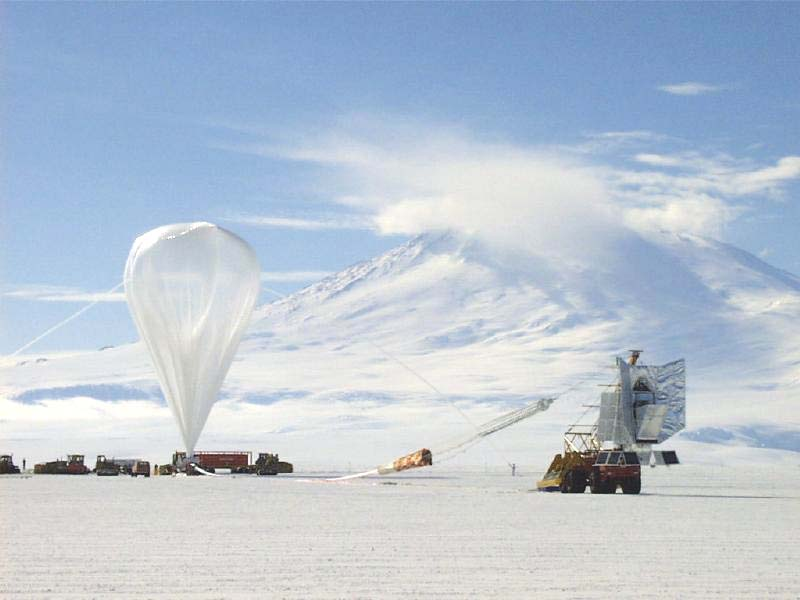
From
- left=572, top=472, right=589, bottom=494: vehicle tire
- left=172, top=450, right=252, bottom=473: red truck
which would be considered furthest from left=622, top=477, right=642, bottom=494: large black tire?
left=172, top=450, right=252, bottom=473: red truck

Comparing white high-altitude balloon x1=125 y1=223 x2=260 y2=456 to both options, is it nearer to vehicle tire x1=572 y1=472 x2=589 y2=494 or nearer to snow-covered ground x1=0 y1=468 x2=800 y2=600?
snow-covered ground x1=0 y1=468 x2=800 y2=600

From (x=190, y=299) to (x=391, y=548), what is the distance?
148ft

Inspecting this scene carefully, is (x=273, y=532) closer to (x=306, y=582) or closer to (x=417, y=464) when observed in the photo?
(x=306, y=582)

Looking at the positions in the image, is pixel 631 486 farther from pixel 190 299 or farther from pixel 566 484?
pixel 190 299

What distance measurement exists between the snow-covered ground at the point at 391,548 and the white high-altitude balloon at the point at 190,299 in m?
21.9

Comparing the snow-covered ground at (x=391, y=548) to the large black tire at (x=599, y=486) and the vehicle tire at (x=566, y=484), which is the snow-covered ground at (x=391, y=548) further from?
the vehicle tire at (x=566, y=484)

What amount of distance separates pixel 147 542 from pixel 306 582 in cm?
827

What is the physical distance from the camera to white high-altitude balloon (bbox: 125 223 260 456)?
247ft

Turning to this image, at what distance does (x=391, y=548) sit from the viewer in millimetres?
32125

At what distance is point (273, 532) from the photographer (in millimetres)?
36594

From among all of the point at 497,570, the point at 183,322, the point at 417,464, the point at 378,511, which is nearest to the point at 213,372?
the point at 183,322

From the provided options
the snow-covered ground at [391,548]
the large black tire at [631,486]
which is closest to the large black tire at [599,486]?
the large black tire at [631,486]

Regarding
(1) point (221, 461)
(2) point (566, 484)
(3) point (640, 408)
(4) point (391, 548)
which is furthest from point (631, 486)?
(1) point (221, 461)

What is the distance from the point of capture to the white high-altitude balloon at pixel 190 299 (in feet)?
247
